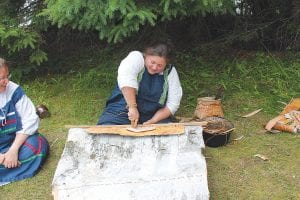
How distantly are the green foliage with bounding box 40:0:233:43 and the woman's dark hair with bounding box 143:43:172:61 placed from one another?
1.40 feet

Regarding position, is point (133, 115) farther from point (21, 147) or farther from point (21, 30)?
point (21, 30)

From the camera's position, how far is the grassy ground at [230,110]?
3666mm

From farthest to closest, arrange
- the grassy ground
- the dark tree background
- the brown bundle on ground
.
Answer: the brown bundle on ground
the dark tree background
the grassy ground

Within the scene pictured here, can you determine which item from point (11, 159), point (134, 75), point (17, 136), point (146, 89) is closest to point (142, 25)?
point (146, 89)

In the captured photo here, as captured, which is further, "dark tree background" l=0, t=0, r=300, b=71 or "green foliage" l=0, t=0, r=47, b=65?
"green foliage" l=0, t=0, r=47, b=65

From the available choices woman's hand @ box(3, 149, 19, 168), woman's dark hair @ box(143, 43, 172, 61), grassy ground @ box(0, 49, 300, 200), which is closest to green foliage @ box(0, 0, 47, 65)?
grassy ground @ box(0, 49, 300, 200)

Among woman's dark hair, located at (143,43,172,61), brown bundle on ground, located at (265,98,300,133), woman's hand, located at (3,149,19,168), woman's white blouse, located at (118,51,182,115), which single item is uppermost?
woman's dark hair, located at (143,43,172,61)

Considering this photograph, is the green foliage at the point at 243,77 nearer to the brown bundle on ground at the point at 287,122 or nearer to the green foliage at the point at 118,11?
the brown bundle on ground at the point at 287,122

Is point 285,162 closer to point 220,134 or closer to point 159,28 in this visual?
point 220,134

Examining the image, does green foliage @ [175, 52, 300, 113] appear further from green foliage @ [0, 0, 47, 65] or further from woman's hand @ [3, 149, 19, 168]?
woman's hand @ [3, 149, 19, 168]

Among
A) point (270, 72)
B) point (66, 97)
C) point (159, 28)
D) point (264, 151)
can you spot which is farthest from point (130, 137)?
point (270, 72)

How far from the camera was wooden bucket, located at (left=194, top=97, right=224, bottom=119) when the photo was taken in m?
4.69

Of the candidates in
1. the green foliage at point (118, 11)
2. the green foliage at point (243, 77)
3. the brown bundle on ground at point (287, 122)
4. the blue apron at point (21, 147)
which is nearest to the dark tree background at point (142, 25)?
the green foliage at point (118, 11)

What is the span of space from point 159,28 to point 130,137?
8.61ft
